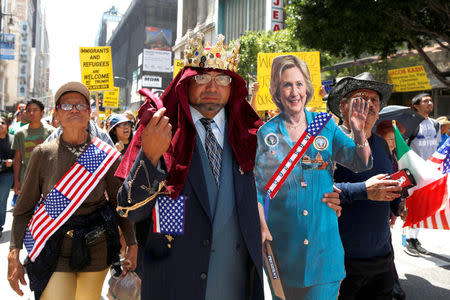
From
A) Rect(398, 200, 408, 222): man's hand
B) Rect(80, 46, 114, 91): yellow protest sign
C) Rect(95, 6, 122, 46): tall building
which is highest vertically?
Rect(95, 6, 122, 46): tall building

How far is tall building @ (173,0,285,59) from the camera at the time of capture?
109 ft

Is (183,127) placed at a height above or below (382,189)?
above

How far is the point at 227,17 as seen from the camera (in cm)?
4450

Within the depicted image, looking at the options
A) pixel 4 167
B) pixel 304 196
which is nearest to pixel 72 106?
pixel 304 196

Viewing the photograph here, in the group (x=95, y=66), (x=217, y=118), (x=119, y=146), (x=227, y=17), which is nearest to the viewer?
(x=217, y=118)

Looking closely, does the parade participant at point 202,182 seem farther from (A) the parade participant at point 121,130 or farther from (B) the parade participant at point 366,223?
(A) the parade participant at point 121,130

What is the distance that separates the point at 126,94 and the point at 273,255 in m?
95.7

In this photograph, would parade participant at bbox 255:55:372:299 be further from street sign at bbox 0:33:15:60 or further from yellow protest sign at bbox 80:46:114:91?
street sign at bbox 0:33:15:60

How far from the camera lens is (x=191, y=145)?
6.08 feet

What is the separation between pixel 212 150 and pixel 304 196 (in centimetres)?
80

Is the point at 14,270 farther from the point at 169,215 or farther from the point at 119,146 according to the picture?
the point at 119,146

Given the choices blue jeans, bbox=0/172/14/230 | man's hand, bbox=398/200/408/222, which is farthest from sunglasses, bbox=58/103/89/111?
blue jeans, bbox=0/172/14/230

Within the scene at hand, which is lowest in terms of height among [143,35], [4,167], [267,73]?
[4,167]

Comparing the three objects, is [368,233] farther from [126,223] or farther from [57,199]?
[57,199]
